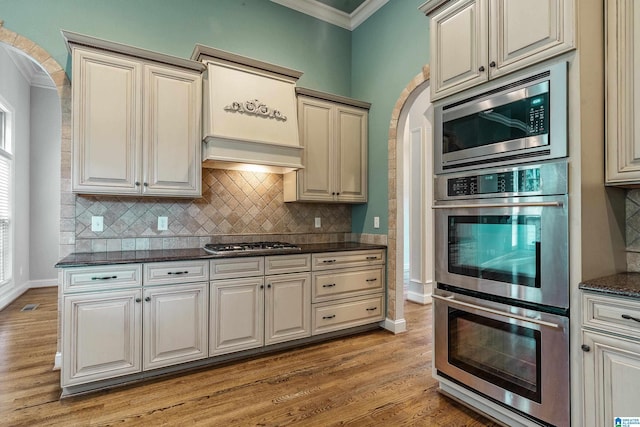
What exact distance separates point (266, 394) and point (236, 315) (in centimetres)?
70

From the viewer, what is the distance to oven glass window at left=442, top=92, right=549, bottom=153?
180 centimetres

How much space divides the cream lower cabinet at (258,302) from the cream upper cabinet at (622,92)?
2.31 metres

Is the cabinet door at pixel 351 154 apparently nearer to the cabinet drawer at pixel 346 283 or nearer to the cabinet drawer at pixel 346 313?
the cabinet drawer at pixel 346 283

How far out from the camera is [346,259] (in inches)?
135

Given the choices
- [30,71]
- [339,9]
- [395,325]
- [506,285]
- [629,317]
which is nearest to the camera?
[629,317]

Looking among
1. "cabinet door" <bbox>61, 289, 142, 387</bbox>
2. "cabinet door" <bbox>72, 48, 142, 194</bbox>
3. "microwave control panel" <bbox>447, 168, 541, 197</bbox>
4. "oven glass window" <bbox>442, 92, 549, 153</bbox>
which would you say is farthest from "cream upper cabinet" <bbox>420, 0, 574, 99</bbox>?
"cabinet door" <bbox>61, 289, 142, 387</bbox>

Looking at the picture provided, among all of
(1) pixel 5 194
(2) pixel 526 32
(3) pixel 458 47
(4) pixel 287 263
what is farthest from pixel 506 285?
(1) pixel 5 194

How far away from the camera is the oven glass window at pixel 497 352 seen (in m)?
1.84

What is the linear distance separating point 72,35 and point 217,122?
3.74 ft

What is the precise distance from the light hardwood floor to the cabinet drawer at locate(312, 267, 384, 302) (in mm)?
493

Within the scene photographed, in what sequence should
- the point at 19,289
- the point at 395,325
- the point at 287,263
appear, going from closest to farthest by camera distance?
the point at 287,263 < the point at 395,325 < the point at 19,289

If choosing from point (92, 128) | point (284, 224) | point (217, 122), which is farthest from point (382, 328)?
point (92, 128)

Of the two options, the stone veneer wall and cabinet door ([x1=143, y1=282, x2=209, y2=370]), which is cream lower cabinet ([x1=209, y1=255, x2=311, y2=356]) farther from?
the stone veneer wall

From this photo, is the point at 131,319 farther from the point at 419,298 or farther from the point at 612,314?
the point at 419,298
